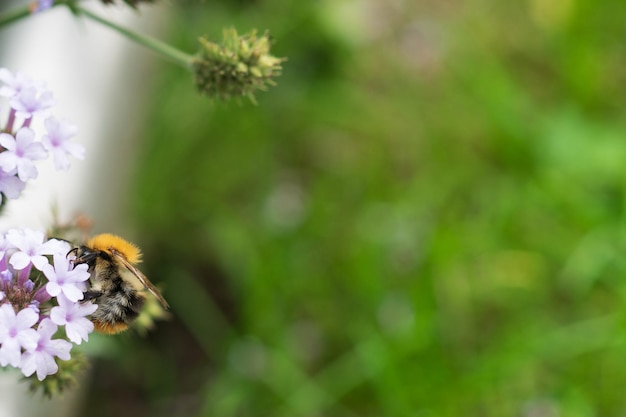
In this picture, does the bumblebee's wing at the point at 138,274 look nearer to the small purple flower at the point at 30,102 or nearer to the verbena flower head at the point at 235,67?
the small purple flower at the point at 30,102

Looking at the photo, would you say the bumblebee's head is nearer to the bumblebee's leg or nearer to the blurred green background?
the bumblebee's leg

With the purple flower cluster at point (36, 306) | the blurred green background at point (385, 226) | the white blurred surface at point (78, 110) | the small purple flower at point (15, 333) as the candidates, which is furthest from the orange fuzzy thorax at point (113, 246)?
the blurred green background at point (385, 226)

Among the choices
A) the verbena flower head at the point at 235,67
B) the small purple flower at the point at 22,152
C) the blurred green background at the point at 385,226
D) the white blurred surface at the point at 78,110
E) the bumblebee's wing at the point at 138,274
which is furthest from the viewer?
the blurred green background at the point at 385,226

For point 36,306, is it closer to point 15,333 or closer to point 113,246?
point 15,333

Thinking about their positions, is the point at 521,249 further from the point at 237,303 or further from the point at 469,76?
the point at 237,303

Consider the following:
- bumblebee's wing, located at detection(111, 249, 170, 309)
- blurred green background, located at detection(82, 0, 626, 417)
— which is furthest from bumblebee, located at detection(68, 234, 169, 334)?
blurred green background, located at detection(82, 0, 626, 417)

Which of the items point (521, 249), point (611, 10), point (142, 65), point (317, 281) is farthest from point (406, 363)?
point (611, 10)
